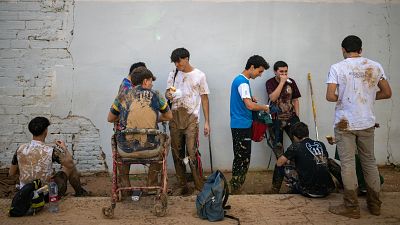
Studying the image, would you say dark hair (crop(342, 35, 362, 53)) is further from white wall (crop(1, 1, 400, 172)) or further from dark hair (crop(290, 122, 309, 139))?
white wall (crop(1, 1, 400, 172))

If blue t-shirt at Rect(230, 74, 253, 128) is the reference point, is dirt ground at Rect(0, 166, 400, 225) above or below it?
below

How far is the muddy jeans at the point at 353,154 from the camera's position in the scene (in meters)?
4.60

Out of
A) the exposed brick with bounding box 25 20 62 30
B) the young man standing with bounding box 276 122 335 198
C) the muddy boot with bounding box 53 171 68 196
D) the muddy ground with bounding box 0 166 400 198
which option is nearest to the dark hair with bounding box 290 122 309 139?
the young man standing with bounding box 276 122 335 198

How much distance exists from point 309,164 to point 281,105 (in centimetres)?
152

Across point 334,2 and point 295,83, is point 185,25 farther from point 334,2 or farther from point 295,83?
point 334,2

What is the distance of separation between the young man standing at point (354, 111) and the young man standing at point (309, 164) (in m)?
0.52

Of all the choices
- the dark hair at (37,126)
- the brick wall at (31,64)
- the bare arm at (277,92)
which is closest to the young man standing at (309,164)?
the bare arm at (277,92)

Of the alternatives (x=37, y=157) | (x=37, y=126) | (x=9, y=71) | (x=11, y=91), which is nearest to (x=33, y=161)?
(x=37, y=157)

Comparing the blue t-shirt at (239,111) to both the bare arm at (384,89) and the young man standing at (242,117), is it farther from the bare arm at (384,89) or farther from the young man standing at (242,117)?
the bare arm at (384,89)

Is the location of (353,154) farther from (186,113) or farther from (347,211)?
(186,113)

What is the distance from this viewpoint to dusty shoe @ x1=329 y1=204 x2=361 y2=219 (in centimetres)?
462

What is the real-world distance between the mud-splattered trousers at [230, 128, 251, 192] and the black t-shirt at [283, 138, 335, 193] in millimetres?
616

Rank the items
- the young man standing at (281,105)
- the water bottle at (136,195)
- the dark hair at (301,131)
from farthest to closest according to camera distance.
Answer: the young man standing at (281,105)
the dark hair at (301,131)
the water bottle at (136,195)

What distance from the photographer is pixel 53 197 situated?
4805 millimetres
